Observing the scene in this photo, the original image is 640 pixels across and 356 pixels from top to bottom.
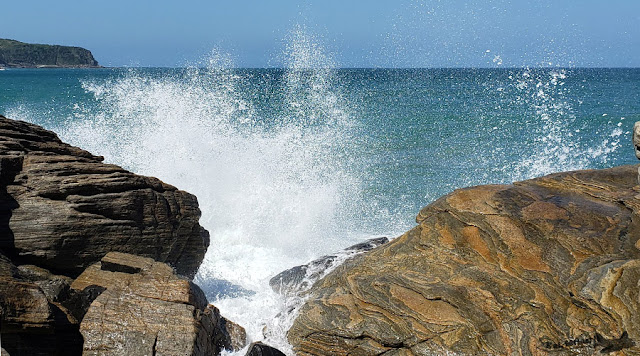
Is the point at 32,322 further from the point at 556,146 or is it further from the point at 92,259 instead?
the point at 556,146

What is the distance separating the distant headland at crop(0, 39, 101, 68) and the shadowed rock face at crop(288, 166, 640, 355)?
444ft

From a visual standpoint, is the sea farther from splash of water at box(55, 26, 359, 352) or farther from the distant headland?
the distant headland

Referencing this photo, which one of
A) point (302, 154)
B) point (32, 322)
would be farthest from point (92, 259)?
point (302, 154)

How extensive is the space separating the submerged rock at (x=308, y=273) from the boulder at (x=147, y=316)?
1.21m

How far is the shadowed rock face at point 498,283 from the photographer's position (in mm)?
5441

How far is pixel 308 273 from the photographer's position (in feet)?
27.0

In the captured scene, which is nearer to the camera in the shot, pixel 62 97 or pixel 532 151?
pixel 532 151

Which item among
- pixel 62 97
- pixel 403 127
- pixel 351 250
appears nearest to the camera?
pixel 351 250

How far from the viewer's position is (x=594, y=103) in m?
31.2

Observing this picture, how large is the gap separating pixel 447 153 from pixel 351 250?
35.2 feet

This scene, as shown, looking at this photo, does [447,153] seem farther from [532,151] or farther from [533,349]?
[533,349]

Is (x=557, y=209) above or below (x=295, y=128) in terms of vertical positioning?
below

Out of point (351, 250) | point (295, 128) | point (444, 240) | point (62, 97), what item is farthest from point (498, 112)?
point (62, 97)

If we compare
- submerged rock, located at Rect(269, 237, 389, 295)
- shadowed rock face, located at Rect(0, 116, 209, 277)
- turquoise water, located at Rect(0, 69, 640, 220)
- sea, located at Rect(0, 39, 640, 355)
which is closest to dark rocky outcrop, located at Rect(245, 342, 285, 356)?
sea, located at Rect(0, 39, 640, 355)
